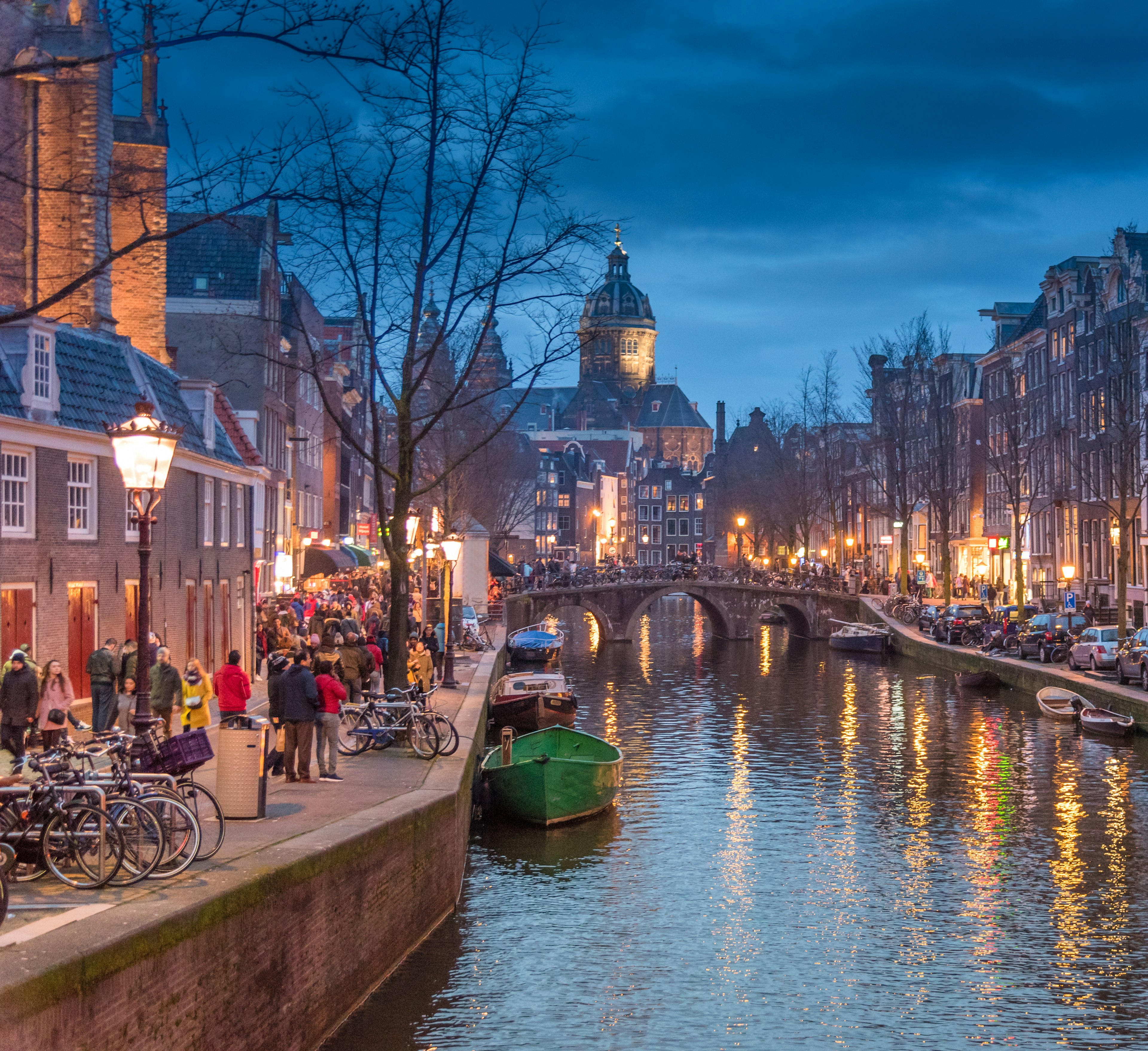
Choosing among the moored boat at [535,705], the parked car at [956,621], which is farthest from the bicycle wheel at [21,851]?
the parked car at [956,621]

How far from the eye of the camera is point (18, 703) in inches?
788

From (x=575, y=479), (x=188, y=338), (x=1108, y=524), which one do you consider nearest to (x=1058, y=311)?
(x=1108, y=524)

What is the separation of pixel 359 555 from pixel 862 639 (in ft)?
78.3

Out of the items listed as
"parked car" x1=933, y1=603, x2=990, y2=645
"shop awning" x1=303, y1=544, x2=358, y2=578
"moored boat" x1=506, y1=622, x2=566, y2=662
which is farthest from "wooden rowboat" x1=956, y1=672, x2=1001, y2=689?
"shop awning" x1=303, y1=544, x2=358, y2=578

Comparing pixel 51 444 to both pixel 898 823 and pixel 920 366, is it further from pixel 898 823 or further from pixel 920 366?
pixel 920 366

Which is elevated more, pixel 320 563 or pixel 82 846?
pixel 320 563

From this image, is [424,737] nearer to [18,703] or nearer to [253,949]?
[18,703]

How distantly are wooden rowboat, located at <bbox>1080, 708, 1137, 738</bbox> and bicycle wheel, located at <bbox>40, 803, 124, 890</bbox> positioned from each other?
30759mm

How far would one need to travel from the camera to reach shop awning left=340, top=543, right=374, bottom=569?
69438 millimetres

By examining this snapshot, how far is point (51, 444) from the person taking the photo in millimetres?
26766

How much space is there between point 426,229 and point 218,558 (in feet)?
44.5

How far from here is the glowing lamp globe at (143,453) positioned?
15.8 metres

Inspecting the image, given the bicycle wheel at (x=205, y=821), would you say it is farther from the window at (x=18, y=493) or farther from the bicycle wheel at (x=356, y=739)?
the window at (x=18, y=493)

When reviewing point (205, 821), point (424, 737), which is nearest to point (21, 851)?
point (205, 821)
